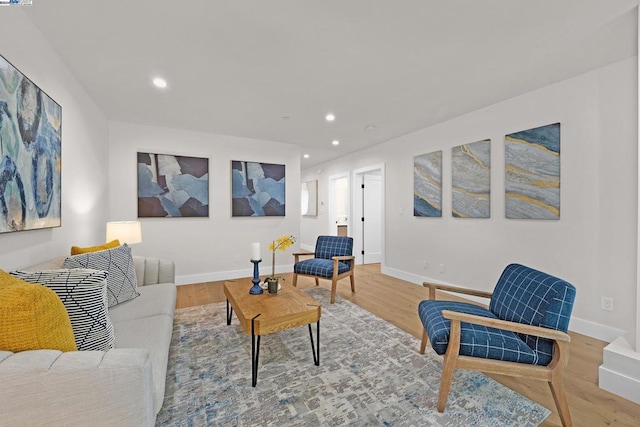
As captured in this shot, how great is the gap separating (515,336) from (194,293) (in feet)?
11.9

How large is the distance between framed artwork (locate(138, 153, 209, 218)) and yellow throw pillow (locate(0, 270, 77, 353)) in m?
3.33

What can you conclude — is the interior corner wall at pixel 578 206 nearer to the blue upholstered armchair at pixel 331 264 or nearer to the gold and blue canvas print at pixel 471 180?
the gold and blue canvas print at pixel 471 180

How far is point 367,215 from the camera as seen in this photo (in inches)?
237

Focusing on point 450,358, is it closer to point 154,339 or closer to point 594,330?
point 154,339

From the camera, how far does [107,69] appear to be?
Answer: 249 cm

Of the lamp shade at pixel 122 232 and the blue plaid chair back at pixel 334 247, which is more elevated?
the lamp shade at pixel 122 232

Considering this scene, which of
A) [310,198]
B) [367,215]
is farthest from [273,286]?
[310,198]

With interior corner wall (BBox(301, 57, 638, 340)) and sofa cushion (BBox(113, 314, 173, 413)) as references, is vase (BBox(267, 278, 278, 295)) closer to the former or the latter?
sofa cushion (BBox(113, 314, 173, 413))

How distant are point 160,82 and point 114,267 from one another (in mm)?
1835

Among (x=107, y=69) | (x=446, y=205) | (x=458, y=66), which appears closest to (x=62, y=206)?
(x=107, y=69)

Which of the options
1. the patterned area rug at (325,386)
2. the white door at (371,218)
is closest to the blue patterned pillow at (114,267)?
the patterned area rug at (325,386)

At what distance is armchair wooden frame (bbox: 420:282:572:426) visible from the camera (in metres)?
1.45

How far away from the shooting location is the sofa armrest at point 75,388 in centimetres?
82

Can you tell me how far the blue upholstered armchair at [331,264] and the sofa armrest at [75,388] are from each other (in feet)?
8.25
